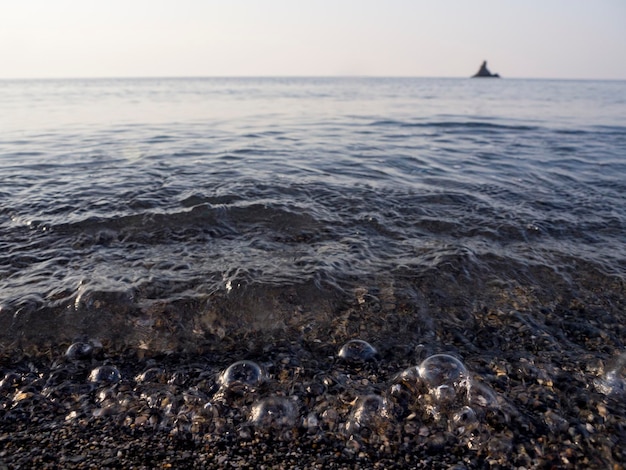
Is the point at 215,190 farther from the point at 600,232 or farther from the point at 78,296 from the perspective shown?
the point at 600,232

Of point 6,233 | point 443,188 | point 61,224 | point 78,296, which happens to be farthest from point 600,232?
point 6,233

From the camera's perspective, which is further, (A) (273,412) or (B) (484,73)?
(B) (484,73)

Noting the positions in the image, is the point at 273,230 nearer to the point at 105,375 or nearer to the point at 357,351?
the point at 357,351

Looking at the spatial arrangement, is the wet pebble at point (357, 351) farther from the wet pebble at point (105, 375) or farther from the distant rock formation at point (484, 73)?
the distant rock formation at point (484, 73)

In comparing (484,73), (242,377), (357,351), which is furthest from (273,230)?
(484,73)

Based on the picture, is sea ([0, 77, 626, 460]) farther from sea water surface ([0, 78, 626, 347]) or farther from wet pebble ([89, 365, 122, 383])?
wet pebble ([89, 365, 122, 383])

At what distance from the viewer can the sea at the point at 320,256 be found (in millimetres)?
3414

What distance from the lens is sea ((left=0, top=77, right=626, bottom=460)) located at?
3414 millimetres

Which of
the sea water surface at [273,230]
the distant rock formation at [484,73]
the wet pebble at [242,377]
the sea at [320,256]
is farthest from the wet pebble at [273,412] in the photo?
the distant rock formation at [484,73]

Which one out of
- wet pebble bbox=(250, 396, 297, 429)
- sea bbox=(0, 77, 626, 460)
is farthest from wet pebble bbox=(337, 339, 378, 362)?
wet pebble bbox=(250, 396, 297, 429)

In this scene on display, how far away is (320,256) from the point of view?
4.79 metres

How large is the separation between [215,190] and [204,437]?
5216 millimetres

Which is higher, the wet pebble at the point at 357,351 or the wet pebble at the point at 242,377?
the wet pebble at the point at 242,377

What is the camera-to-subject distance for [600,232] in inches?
219
